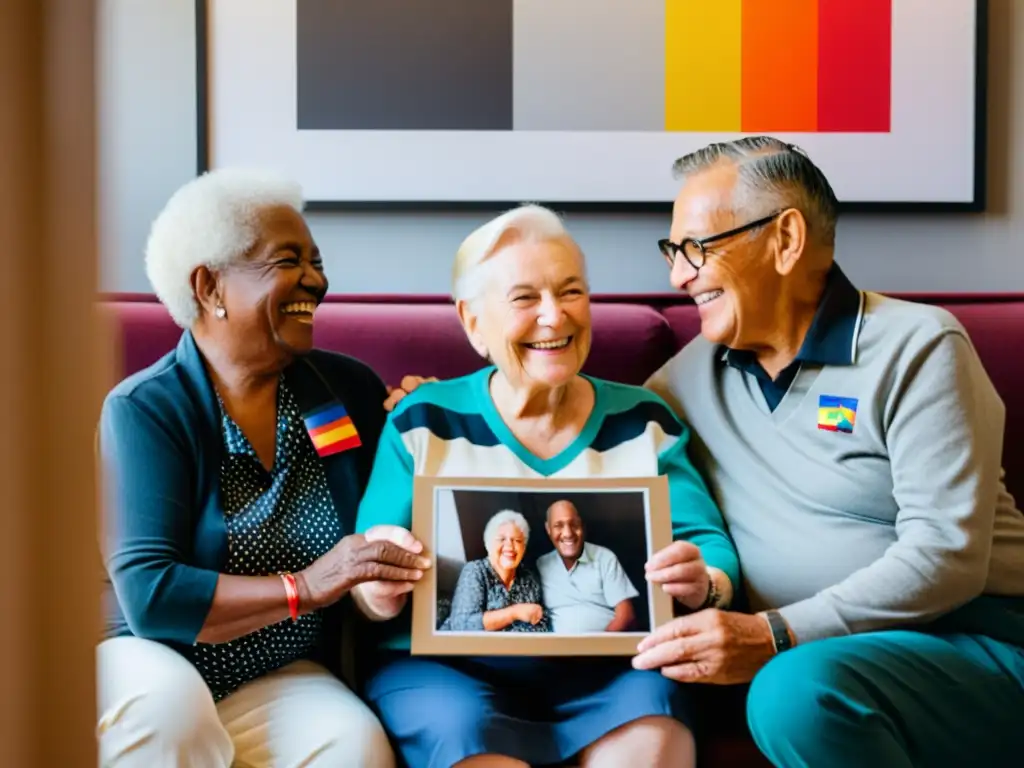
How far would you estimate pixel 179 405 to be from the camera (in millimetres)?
1426

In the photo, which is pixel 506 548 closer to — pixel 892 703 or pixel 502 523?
pixel 502 523

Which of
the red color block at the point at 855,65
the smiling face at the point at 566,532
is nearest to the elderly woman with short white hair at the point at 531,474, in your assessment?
the smiling face at the point at 566,532

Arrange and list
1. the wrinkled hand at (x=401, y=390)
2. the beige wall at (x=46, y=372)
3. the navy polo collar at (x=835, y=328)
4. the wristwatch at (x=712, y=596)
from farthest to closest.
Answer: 1. the wrinkled hand at (x=401, y=390)
2. the navy polo collar at (x=835, y=328)
3. the wristwatch at (x=712, y=596)
4. the beige wall at (x=46, y=372)

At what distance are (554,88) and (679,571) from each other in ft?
3.87

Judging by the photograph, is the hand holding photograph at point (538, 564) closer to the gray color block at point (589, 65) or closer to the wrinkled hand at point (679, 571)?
the wrinkled hand at point (679, 571)

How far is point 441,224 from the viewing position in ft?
6.96

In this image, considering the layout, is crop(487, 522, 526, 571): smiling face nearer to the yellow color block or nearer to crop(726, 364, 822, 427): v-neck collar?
crop(726, 364, 822, 427): v-neck collar

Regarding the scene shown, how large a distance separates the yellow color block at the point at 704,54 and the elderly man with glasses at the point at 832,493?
535 mm

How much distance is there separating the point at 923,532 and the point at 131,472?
1106mm

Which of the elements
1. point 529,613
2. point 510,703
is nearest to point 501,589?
point 529,613

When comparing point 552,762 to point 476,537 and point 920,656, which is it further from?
point 920,656

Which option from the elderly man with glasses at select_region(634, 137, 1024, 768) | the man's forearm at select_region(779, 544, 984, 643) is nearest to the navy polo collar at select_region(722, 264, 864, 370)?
the elderly man with glasses at select_region(634, 137, 1024, 768)

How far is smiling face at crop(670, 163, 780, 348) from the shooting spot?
1.55 m

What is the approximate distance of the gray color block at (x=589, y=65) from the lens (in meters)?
2.07
